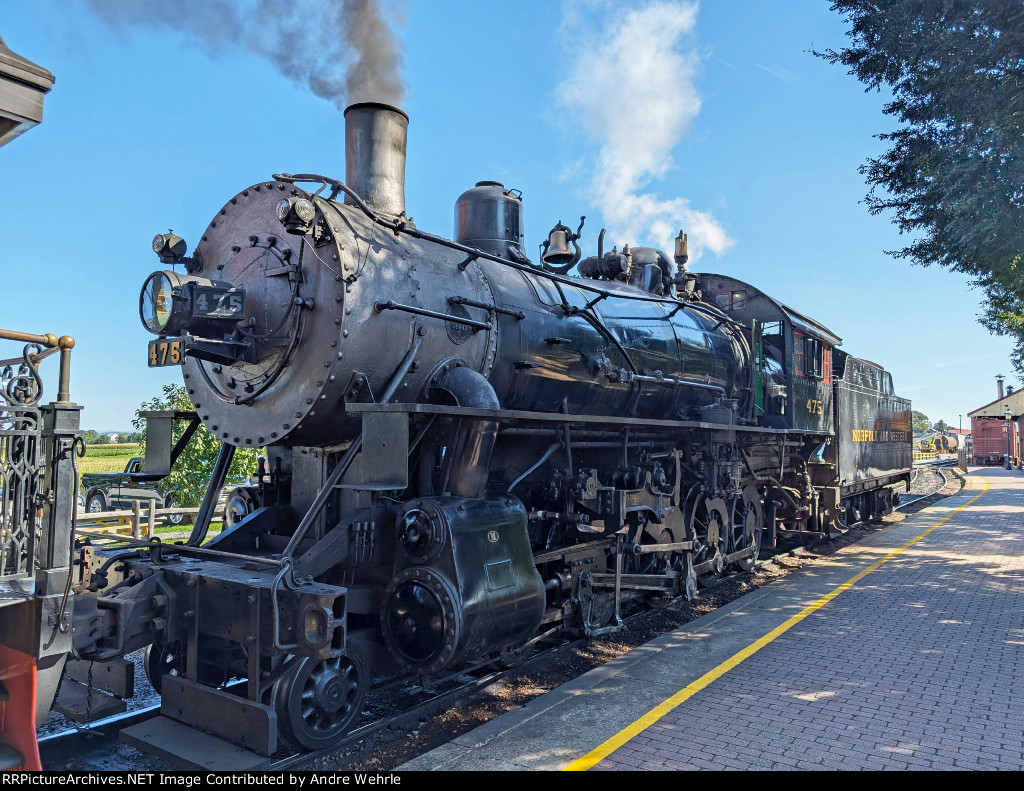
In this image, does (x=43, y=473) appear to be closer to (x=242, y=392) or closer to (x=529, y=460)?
(x=242, y=392)

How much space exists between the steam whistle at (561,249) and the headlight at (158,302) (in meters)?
3.95

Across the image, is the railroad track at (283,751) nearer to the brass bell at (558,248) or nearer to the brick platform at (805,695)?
the brick platform at (805,695)

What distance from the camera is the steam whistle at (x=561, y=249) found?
24.1 feet

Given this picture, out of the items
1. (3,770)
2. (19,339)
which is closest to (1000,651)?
(3,770)

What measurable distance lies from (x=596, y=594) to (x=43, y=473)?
176 inches

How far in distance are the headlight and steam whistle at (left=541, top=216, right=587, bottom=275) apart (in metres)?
3.95

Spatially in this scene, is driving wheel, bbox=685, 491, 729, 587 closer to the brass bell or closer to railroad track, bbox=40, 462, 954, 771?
the brass bell

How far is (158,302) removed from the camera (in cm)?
430

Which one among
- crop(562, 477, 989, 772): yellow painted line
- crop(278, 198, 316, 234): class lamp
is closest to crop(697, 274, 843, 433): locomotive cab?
crop(562, 477, 989, 772): yellow painted line

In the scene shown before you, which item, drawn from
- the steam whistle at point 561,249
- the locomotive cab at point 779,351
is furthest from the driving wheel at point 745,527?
the steam whistle at point 561,249

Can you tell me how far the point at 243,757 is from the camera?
12.0 ft

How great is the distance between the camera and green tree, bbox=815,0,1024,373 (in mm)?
8391

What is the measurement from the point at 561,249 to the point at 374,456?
4.08 metres

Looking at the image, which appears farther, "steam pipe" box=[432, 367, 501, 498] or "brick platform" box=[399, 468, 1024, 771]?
"steam pipe" box=[432, 367, 501, 498]
